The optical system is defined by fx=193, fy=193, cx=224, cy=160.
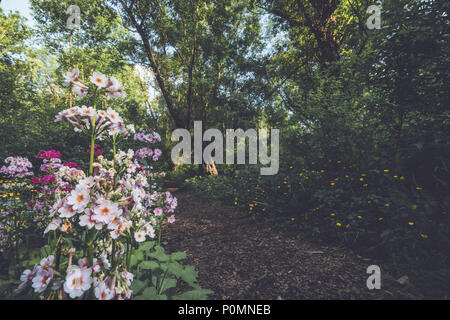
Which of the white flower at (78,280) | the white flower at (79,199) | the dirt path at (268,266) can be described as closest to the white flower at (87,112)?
the white flower at (79,199)

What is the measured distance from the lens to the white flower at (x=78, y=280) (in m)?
0.86

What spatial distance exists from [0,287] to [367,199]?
389 cm

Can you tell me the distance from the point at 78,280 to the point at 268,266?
6.32 ft

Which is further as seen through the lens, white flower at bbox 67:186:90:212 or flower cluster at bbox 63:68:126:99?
flower cluster at bbox 63:68:126:99

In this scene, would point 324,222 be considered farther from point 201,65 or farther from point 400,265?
point 201,65

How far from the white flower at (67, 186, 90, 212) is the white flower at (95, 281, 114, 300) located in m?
0.38

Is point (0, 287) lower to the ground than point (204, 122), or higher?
lower

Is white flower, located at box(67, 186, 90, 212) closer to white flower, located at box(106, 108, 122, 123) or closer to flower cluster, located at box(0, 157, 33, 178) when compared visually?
white flower, located at box(106, 108, 122, 123)

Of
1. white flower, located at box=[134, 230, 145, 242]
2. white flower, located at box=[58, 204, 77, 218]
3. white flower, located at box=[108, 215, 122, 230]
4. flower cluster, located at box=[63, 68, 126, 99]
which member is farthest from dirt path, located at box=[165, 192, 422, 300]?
flower cluster, located at box=[63, 68, 126, 99]

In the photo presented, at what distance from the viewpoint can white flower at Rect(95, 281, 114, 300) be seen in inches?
35.8

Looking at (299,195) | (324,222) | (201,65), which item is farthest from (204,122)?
(324,222)

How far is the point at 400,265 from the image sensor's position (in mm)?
1991

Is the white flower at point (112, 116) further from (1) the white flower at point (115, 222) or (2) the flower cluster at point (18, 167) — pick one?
(2) the flower cluster at point (18, 167)

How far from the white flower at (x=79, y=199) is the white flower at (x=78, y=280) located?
276 mm
